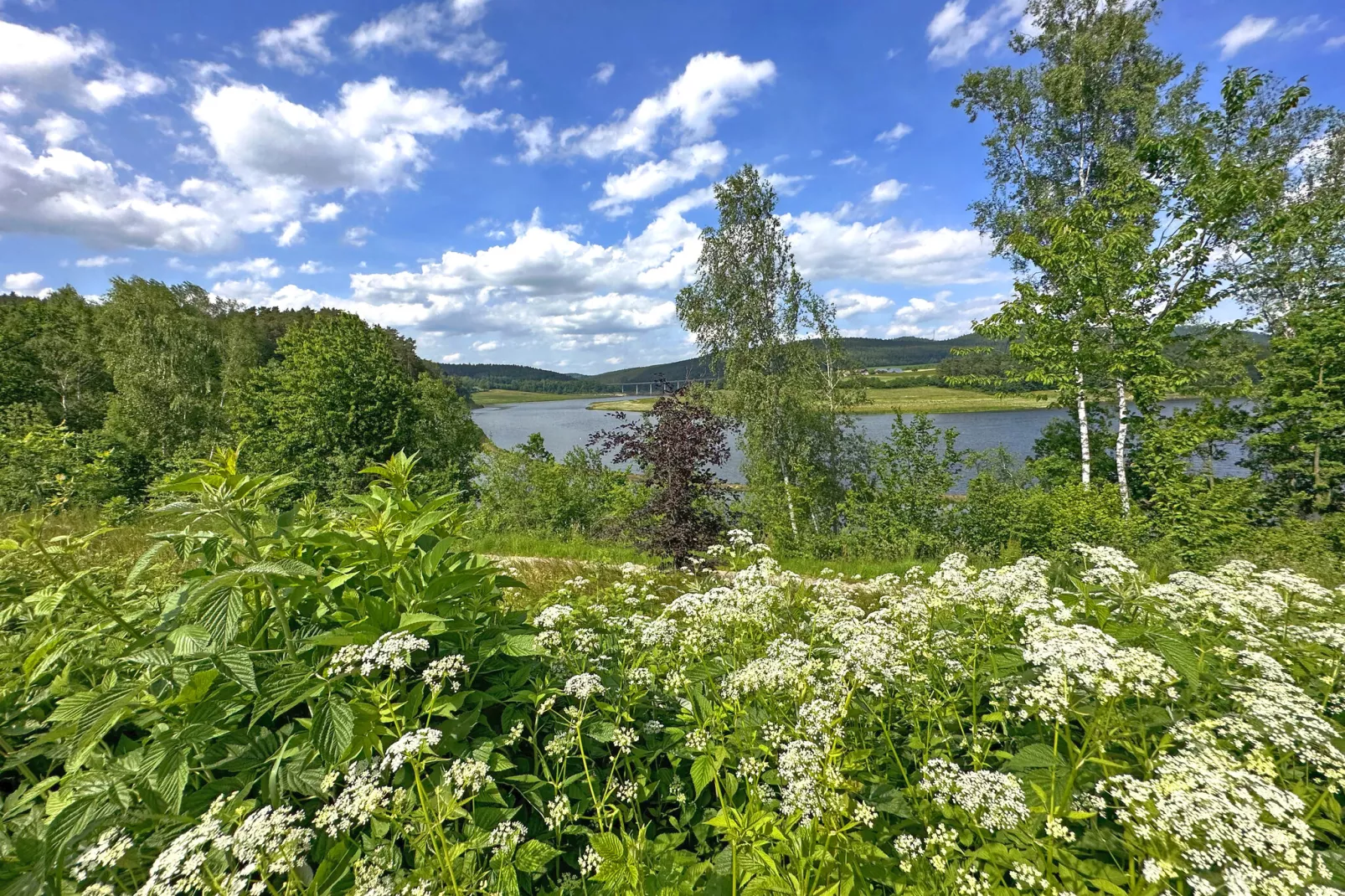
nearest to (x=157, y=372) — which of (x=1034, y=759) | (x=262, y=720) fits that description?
(x=262, y=720)

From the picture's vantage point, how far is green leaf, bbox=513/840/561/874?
161cm

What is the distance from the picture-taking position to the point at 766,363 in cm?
1739

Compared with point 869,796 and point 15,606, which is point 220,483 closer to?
point 15,606

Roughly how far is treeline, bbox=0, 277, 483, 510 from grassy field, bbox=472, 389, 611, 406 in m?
115

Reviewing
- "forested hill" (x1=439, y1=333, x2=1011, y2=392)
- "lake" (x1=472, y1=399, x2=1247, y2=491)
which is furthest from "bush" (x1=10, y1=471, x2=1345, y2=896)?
"forested hill" (x1=439, y1=333, x2=1011, y2=392)

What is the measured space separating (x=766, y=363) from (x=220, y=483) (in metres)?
16.5

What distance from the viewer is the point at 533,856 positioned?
165 centimetres

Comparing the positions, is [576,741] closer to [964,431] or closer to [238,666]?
[238,666]

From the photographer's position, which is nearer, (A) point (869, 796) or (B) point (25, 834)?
(B) point (25, 834)

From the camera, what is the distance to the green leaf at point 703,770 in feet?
6.35

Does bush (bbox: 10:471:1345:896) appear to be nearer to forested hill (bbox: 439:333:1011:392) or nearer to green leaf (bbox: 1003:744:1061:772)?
green leaf (bbox: 1003:744:1061:772)

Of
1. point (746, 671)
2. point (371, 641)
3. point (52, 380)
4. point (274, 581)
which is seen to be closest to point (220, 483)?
point (274, 581)

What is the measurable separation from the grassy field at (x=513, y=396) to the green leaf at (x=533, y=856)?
5940 inches

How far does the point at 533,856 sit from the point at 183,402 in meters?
34.4
